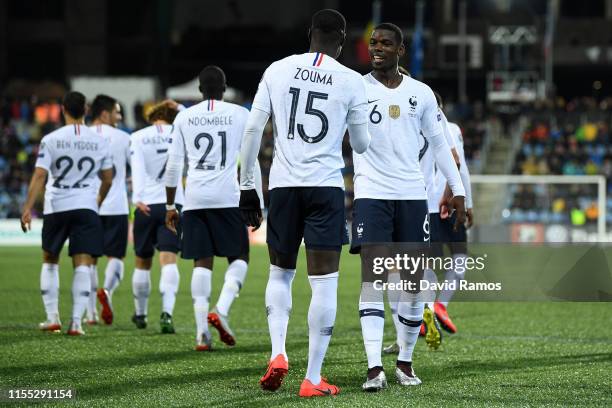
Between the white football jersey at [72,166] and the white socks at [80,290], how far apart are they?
1.86 feet

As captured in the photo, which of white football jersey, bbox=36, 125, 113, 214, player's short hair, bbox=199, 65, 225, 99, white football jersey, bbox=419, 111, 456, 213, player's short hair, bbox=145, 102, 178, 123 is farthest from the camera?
player's short hair, bbox=145, 102, 178, 123

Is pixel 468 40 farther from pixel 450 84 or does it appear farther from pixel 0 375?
pixel 0 375

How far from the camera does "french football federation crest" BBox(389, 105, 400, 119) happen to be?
731 cm

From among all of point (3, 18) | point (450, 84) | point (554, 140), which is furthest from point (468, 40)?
point (3, 18)

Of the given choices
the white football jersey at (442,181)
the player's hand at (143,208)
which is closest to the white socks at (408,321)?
the white football jersey at (442,181)

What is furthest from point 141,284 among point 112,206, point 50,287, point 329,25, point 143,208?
point 329,25

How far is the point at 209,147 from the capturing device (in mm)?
9258

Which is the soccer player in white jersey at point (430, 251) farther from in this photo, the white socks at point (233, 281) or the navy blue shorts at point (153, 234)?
the navy blue shorts at point (153, 234)

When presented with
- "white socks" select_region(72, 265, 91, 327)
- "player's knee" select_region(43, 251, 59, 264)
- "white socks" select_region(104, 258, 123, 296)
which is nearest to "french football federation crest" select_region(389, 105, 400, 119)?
"white socks" select_region(72, 265, 91, 327)

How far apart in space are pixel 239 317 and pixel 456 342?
322 cm

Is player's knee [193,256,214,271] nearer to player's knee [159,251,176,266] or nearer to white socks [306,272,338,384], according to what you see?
player's knee [159,251,176,266]

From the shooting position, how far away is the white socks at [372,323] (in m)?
6.92

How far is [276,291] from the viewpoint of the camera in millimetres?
6855

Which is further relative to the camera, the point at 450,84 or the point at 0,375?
the point at 450,84
